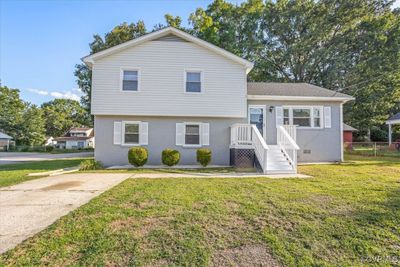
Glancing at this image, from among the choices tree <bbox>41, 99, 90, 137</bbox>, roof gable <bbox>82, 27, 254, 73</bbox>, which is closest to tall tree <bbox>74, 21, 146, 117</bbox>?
roof gable <bbox>82, 27, 254, 73</bbox>

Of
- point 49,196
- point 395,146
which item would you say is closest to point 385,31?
point 395,146

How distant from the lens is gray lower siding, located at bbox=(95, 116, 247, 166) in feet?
37.2

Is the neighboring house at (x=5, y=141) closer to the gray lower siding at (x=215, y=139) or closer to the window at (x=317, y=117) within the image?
the gray lower siding at (x=215, y=139)

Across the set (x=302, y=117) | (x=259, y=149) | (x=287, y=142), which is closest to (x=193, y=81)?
(x=259, y=149)

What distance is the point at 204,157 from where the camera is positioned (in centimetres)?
1066

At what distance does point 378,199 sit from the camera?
493cm

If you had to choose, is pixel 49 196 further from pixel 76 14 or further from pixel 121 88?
pixel 76 14

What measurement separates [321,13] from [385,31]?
587 cm

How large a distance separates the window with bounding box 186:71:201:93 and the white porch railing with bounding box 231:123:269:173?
2.62 m

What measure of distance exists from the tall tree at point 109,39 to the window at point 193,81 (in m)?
12.5

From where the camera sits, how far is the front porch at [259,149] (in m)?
9.15

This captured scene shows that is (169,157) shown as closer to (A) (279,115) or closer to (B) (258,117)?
(B) (258,117)

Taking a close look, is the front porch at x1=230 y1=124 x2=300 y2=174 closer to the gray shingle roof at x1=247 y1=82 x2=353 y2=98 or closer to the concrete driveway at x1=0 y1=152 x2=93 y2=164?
the gray shingle roof at x1=247 y1=82 x2=353 y2=98

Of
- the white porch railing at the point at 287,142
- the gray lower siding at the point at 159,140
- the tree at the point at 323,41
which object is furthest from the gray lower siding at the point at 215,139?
the tree at the point at 323,41
